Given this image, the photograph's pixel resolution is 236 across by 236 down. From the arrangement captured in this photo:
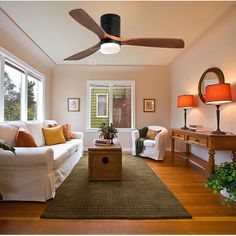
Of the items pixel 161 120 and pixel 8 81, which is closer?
pixel 8 81

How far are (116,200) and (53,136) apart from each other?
2.18 m

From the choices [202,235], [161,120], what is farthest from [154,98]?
[202,235]

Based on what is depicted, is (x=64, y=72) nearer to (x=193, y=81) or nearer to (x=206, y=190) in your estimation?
(x=193, y=81)

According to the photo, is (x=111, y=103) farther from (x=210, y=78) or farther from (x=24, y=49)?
(x=210, y=78)

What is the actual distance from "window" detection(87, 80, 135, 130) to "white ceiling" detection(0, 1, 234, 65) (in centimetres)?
170

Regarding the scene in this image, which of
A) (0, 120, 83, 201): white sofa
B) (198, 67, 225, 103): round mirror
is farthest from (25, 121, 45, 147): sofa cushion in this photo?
(198, 67, 225, 103): round mirror

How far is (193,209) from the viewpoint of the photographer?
200cm

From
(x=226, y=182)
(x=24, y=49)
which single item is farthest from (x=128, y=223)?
(x=24, y=49)

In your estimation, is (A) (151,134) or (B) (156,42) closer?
(B) (156,42)

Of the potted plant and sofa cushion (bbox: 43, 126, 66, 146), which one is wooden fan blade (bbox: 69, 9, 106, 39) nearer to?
the potted plant

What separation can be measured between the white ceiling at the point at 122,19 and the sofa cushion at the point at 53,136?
1.83 metres

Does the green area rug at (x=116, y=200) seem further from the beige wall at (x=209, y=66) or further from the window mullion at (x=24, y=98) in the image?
the window mullion at (x=24, y=98)

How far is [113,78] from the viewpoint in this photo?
5.39m

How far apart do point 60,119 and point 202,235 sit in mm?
4654
